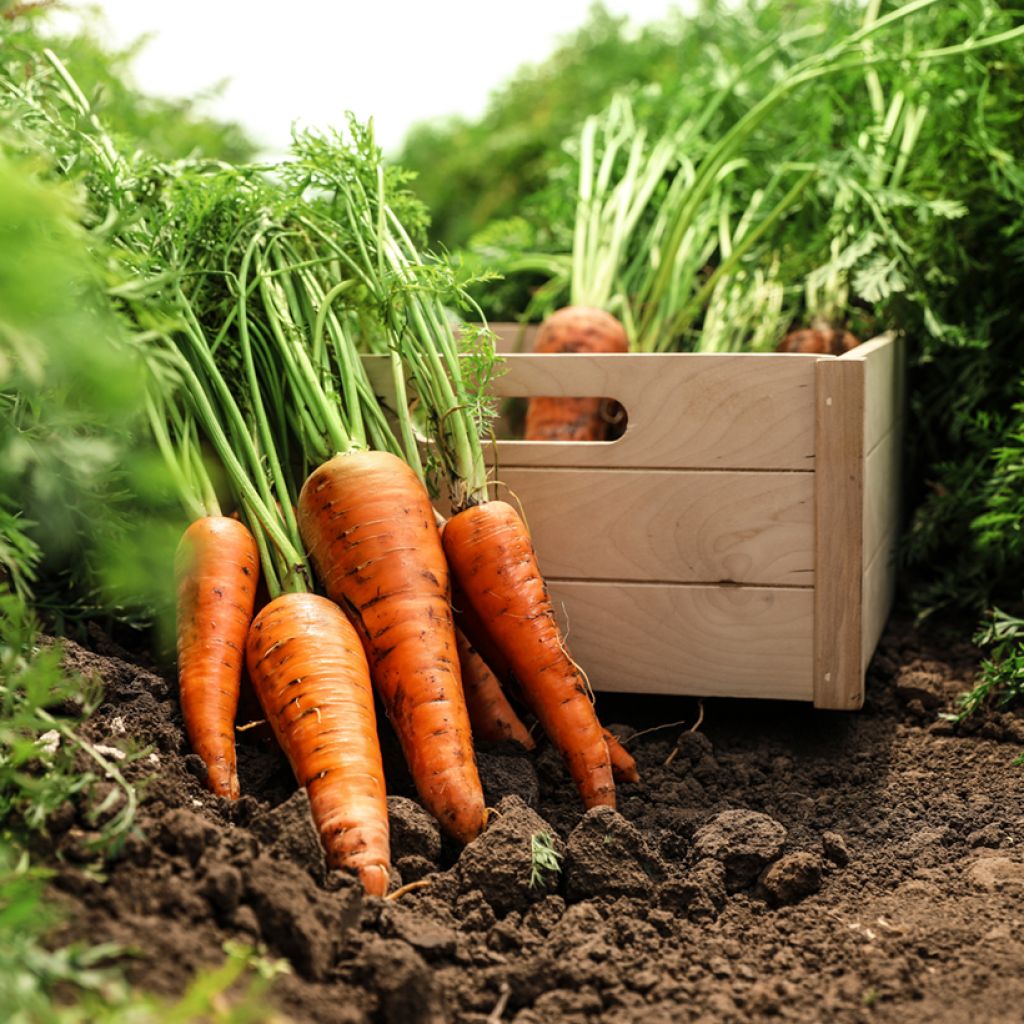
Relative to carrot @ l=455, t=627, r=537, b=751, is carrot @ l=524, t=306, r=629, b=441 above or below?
above

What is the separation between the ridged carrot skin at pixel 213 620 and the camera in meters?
1.71

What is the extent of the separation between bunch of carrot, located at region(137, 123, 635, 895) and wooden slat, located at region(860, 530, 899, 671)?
Result: 21.8 inches

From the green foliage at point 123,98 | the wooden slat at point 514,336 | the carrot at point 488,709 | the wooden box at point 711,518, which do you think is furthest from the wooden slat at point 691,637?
the green foliage at point 123,98

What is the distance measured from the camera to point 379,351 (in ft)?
7.33

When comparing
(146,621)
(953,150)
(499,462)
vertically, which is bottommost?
(146,621)

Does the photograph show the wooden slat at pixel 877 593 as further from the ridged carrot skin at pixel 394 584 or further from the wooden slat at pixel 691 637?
the ridged carrot skin at pixel 394 584

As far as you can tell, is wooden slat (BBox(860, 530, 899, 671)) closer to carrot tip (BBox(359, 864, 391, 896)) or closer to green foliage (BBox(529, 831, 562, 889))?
green foliage (BBox(529, 831, 562, 889))

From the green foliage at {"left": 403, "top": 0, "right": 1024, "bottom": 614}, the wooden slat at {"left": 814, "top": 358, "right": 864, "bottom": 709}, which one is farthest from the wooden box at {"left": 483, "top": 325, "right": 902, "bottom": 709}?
the green foliage at {"left": 403, "top": 0, "right": 1024, "bottom": 614}

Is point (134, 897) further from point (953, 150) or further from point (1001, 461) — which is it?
point (953, 150)

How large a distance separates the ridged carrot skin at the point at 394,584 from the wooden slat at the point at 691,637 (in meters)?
0.34

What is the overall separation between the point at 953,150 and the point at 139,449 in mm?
1916

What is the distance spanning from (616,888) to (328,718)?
0.46m

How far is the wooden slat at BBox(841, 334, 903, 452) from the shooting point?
6.74 ft

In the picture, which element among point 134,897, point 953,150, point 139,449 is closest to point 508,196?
point 953,150
